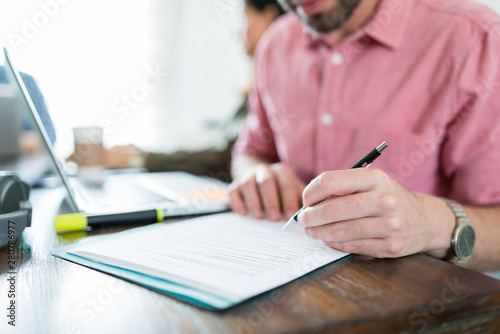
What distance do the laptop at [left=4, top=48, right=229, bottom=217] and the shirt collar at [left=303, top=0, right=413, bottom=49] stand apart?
47 cm

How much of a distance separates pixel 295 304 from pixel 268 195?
0.33 m

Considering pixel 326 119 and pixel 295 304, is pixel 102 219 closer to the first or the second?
pixel 295 304

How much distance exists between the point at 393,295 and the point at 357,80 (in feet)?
2.06

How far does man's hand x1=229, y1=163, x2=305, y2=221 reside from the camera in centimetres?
64

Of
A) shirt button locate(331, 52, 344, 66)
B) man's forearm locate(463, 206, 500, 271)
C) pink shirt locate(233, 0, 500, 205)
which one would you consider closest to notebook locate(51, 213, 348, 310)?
man's forearm locate(463, 206, 500, 271)

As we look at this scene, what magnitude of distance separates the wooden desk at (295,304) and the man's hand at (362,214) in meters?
0.03

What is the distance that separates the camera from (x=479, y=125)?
732 mm

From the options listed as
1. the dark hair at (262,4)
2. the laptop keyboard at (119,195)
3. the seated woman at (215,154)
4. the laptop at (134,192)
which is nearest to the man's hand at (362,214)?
the laptop at (134,192)

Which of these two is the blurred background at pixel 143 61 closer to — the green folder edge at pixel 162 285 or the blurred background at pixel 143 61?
the blurred background at pixel 143 61

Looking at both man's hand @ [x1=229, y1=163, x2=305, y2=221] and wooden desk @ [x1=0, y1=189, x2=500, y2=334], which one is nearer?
wooden desk @ [x1=0, y1=189, x2=500, y2=334]

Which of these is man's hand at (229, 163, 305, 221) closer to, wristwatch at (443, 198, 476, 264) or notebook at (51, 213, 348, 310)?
notebook at (51, 213, 348, 310)

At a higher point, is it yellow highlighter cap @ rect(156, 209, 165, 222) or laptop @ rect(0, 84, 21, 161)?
laptop @ rect(0, 84, 21, 161)

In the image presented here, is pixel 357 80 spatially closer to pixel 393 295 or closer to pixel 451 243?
pixel 451 243

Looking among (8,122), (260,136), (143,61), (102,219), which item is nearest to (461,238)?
(102,219)
